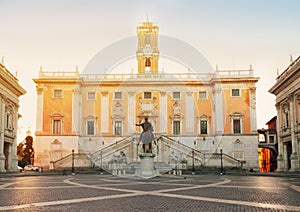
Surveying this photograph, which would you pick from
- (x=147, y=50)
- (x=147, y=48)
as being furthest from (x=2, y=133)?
(x=147, y=48)

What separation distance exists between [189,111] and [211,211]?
41823mm

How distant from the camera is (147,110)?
5081 cm

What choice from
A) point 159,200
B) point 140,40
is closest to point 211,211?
point 159,200

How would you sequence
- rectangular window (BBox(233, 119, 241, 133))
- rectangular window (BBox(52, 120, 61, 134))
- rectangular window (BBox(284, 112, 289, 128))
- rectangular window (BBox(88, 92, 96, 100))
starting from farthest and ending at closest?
rectangular window (BBox(88, 92, 96, 100))
rectangular window (BBox(233, 119, 241, 133))
rectangular window (BBox(52, 120, 61, 134))
rectangular window (BBox(284, 112, 289, 128))

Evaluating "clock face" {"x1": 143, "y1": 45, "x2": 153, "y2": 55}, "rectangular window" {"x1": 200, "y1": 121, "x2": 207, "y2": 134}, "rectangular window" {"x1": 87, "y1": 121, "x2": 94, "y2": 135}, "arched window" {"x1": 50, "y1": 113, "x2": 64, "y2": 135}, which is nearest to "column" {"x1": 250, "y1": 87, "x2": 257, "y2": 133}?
"rectangular window" {"x1": 200, "y1": 121, "x2": 207, "y2": 134}

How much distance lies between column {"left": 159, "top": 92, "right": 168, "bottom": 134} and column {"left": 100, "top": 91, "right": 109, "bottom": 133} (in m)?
7.01

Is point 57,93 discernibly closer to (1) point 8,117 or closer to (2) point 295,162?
(1) point 8,117

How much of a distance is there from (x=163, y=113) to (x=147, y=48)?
1044cm

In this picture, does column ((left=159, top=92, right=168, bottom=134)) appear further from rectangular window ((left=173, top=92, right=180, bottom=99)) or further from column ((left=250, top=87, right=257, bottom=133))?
column ((left=250, top=87, right=257, bottom=133))

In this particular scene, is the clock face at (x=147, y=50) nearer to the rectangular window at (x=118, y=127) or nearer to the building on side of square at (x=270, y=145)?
the rectangular window at (x=118, y=127)

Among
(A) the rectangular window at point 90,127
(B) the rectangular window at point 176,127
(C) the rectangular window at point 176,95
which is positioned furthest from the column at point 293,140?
(A) the rectangular window at point 90,127

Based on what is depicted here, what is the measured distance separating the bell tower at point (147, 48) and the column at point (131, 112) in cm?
408

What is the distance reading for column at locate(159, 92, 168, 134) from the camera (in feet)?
166

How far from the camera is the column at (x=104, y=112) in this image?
50344 millimetres
